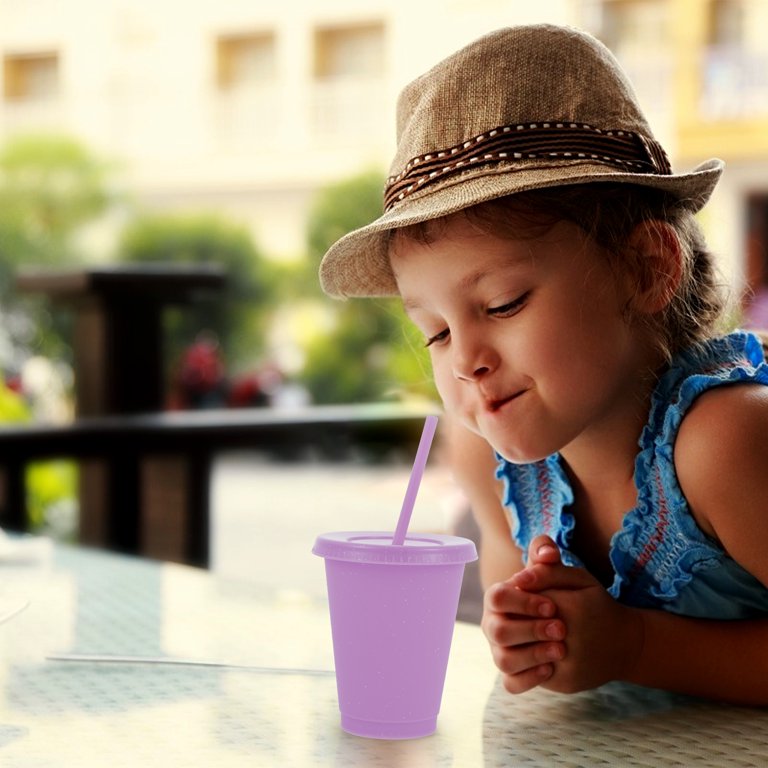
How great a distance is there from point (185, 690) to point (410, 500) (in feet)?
0.73

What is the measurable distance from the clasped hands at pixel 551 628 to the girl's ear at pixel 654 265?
0.83ft

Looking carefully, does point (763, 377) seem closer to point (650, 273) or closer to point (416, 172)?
point (650, 273)

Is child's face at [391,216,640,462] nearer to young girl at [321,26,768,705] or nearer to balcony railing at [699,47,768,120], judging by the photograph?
young girl at [321,26,768,705]

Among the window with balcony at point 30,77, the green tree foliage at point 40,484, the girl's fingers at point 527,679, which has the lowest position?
the green tree foliage at point 40,484

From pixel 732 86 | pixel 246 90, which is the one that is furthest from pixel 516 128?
pixel 246 90

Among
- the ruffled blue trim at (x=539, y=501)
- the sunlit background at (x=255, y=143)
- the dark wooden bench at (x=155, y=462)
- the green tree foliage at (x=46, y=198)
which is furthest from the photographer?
the green tree foliage at (x=46, y=198)

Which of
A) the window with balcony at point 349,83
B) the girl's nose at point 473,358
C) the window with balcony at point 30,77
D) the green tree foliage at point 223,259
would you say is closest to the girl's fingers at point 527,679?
the girl's nose at point 473,358

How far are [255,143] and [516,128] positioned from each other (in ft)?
46.5

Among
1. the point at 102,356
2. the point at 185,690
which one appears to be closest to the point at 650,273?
the point at 185,690

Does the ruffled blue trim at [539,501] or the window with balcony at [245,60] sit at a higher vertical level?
the window with balcony at [245,60]

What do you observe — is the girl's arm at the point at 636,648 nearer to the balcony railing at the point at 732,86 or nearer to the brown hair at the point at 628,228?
the brown hair at the point at 628,228

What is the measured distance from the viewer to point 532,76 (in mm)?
978

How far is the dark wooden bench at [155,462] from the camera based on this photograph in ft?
7.79

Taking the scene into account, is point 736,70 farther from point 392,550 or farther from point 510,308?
point 392,550
